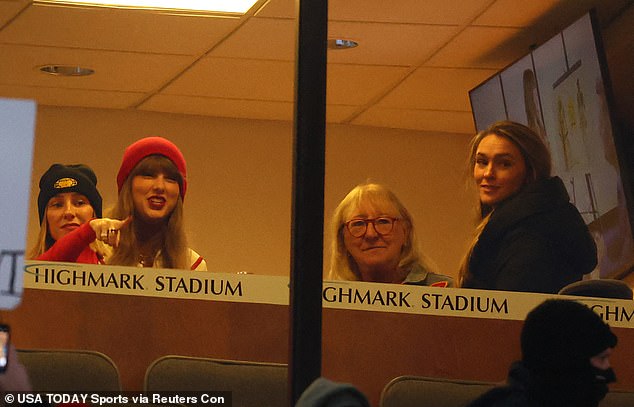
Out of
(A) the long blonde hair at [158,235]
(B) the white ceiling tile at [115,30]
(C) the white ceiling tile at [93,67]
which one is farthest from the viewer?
(C) the white ceiling tile at [93,67]

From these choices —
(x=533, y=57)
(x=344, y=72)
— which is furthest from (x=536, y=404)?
(x=344, y=72)

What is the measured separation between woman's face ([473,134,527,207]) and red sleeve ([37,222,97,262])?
3.33 feet

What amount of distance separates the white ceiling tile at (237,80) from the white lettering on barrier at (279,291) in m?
2.75

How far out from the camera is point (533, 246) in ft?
9.23

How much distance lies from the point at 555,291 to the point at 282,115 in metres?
3.70

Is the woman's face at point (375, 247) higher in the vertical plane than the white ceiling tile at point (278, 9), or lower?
lower

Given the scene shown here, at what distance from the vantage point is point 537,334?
2.19 metres

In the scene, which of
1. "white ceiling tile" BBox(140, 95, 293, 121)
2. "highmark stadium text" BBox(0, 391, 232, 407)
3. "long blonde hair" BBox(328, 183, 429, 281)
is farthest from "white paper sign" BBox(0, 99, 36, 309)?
"white ceiling tile" BBox(140, 95, 293, 121)

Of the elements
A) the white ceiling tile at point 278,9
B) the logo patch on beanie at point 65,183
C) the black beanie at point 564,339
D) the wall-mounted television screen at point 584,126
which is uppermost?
the white ceiling tile at point 278,9

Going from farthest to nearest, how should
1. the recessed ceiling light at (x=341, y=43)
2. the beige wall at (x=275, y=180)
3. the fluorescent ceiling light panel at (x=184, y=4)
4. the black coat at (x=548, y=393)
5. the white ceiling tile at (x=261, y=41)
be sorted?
1. the beige wall at (x=275, y=180)
2. the recessed ceiling light at (x=341, y=43)
3. the white ceiling tile at (x=261, y=41)
4. the fluorescent ceiling light panel at (x=184, y=4)
5. the black coat at (x=548, y=393)

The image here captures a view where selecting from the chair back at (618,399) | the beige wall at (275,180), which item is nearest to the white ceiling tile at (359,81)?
the beige wall at (275,180)

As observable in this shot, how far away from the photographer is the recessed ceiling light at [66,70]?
5180mm

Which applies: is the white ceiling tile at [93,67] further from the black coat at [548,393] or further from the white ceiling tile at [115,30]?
the black coat at [548,393]

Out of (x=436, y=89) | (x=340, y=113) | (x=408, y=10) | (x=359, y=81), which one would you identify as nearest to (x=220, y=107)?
(x=340, y=113)
